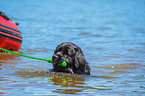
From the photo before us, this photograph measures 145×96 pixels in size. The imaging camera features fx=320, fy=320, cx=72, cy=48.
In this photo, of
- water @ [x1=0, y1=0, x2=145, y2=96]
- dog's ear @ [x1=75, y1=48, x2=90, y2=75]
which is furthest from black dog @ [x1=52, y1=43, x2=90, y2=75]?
water @ [x1=0, y1=0, x2=145, y2=96]

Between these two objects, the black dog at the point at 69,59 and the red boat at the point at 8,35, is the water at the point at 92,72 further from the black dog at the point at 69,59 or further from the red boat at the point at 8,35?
the red boat at the point at 8,35

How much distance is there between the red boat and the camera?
9.98 m

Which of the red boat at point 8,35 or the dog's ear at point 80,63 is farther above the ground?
the red boat at point 8,35

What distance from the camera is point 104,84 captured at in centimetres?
675

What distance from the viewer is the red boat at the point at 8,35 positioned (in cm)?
998

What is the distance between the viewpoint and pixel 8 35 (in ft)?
33.4

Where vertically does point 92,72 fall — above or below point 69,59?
below

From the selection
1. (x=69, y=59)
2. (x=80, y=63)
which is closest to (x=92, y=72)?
(x=80, y=63)

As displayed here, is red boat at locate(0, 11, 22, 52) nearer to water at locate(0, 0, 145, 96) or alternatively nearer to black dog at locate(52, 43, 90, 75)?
water at locate(0, 0, 145, 96)

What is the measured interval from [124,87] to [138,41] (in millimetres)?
7875

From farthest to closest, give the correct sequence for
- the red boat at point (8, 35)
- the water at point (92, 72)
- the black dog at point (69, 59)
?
the red boat at point (8, 35)
the black dog at point (69, 59)
the water at point (92, 72)

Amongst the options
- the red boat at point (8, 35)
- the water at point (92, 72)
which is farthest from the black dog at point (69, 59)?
the red boat at point (8, 35)

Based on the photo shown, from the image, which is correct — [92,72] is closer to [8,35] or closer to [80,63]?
[80,63]

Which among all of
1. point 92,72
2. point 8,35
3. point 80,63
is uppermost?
point 8,35
